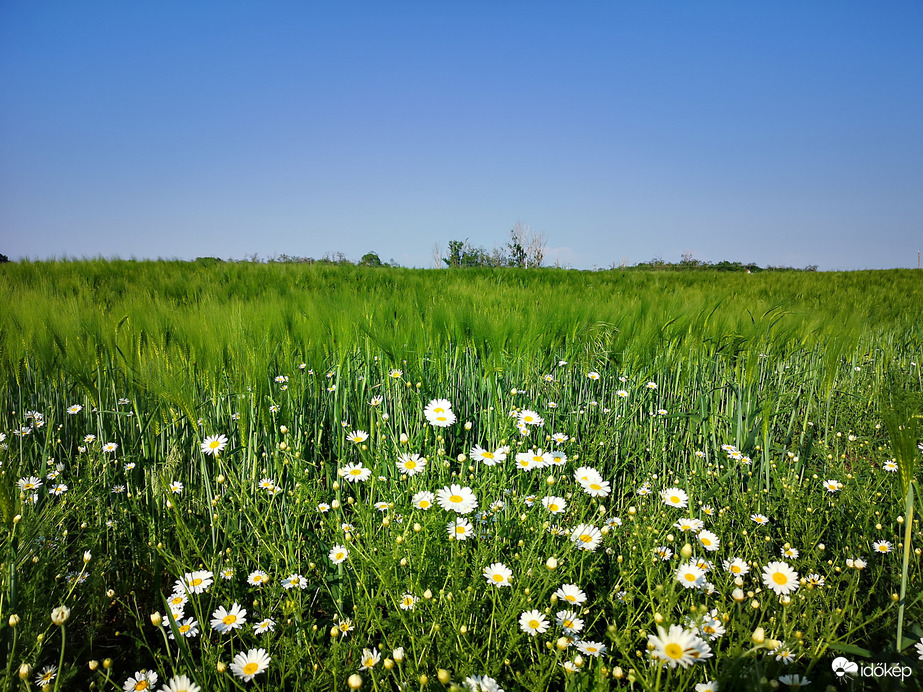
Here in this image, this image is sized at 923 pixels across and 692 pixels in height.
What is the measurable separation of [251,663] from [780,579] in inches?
52.3

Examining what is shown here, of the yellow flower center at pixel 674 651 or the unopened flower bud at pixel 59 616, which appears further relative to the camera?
the unopened flower bud at pixel 59 616

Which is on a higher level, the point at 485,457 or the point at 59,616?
the point at 485,457

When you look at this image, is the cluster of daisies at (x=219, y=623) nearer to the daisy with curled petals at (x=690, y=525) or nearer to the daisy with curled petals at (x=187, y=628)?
the daisy with curled petals at (x=187, y=628)

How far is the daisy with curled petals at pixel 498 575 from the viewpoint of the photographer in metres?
1.12

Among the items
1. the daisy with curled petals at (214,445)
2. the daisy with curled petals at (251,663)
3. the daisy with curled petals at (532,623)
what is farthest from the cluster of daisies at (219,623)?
the daisy with curled petals at (532,623)

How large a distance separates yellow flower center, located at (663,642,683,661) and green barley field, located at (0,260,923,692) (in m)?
0.03

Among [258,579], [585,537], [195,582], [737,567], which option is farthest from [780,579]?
[195,582]

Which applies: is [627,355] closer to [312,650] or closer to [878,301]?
[312,650]

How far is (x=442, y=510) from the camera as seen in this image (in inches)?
51.4

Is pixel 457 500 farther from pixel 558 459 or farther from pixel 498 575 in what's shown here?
pixel 558 459

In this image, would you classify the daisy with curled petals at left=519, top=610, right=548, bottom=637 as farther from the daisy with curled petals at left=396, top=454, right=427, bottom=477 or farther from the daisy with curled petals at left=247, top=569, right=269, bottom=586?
the daisy with curled petals at left=247, top=569, right=269, bottom=586

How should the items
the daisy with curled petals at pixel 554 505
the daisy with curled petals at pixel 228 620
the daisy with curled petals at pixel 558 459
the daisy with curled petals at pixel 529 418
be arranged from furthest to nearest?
the daisy with curled petals at pixel 529 418, the daisy with curled petals at pixel 558 459, the daisy with curled petals at pixel 554 505, the daisy with curled petals at pixel 228 620

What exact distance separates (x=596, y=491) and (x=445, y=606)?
57 cm

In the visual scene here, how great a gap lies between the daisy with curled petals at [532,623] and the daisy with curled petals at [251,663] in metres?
0.57
